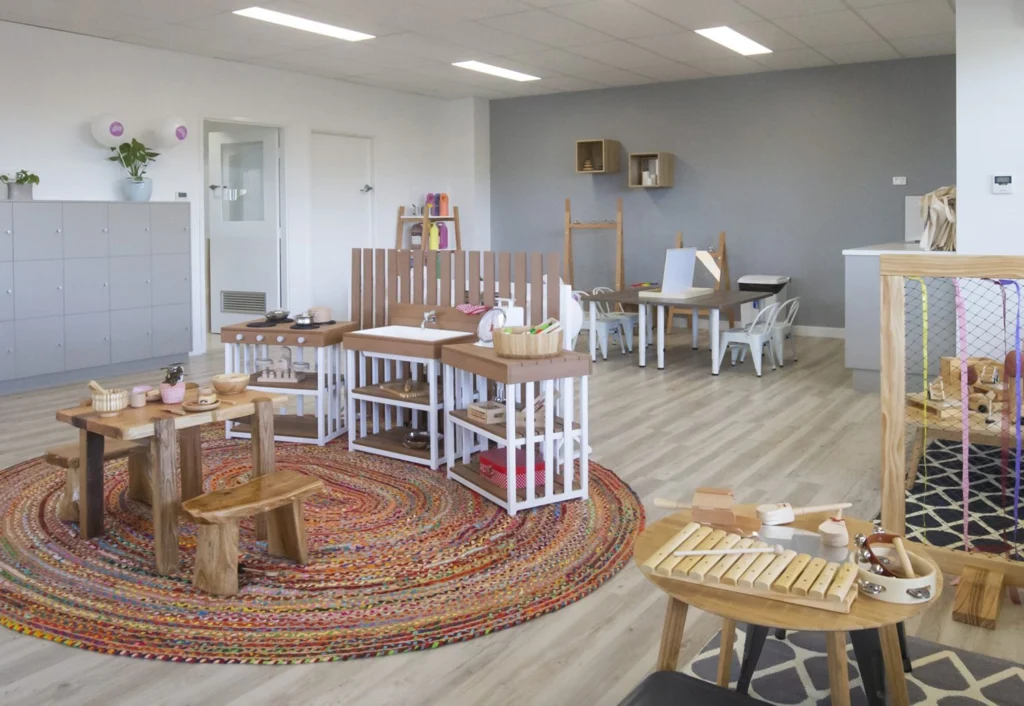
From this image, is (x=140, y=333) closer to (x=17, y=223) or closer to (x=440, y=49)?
(x=17, y=223)

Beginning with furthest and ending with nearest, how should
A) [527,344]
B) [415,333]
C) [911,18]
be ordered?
1. [911,18]
2. [415,333]
3. [527,344]

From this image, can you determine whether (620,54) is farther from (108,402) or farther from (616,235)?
(108,402)

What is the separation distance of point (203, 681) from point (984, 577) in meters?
2.55

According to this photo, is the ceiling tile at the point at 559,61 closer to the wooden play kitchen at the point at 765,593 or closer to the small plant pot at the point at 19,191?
the small plant pot at the point at 19,191

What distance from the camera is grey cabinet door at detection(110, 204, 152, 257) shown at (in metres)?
7.58

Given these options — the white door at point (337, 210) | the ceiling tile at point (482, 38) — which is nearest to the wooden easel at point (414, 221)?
the white door at point (337, 210)

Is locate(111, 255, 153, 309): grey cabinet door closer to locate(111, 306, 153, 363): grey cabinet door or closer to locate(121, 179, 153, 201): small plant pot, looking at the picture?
locate(111, 306, 153, 363): grey cabinet door

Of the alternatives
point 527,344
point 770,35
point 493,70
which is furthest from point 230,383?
point 493,70

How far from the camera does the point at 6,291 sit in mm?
6934

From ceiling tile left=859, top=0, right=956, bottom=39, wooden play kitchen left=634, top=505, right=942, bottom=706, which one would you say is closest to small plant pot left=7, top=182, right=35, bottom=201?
ceiling tile left=859, top=0, right=956, bottom=39

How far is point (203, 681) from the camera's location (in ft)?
8.95

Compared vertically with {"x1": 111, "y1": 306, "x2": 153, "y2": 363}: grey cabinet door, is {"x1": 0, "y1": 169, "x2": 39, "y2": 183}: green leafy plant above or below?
above

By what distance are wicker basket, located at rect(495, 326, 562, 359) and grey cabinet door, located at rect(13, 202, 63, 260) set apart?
14.7 ft

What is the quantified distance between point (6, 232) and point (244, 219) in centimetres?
344
